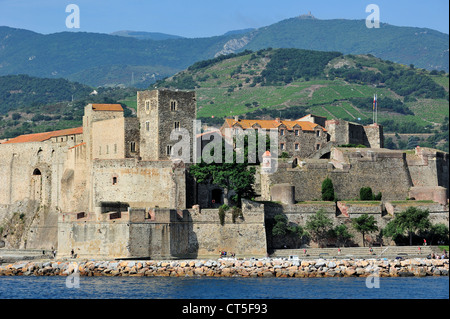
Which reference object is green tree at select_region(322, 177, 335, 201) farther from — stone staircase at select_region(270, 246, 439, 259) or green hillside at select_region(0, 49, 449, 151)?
green hillside at select_region(0, 49, 449, 151)

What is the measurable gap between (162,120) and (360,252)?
16534 mm

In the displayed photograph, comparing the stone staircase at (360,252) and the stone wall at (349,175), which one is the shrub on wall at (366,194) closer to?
the stone wall at (349,175)

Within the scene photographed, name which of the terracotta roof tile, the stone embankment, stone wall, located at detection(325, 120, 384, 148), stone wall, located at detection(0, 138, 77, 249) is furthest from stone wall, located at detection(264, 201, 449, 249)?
stone wall, located at detection(0, 138, 77, 249)

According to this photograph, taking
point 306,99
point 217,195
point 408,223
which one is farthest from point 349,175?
point 306,99

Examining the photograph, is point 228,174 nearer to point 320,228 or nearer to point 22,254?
point 320,228

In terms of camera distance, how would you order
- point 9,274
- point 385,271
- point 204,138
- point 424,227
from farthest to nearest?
1. point 204,138
2. point 424,227
3. point 9,274
4. point 385,271

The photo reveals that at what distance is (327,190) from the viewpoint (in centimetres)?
6712

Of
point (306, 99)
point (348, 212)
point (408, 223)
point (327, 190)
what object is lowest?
point (408, 223)

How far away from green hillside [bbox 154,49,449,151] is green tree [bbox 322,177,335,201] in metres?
66.8

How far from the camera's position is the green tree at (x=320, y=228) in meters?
63.3
